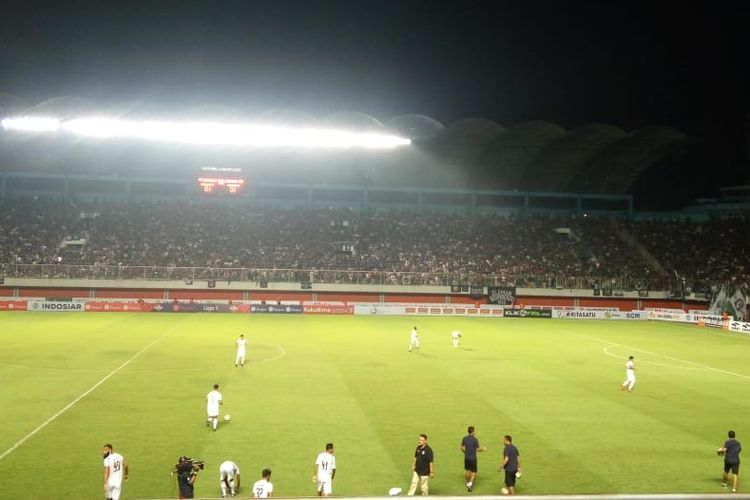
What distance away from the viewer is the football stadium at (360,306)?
15.9 meters

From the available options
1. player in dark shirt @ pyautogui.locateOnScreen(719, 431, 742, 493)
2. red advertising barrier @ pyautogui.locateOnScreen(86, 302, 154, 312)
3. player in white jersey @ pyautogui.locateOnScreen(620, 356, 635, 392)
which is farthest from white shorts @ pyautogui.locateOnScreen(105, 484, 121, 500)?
red advertising barrier @ pyautogui.locateOnScreen(86, 302, 154, 312)

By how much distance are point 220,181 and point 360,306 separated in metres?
19.4

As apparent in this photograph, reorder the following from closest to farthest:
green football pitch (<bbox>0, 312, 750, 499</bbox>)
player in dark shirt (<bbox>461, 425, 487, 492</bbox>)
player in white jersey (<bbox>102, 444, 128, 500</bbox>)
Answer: player in white jersey (<bbox>102, 444, 128, 500</bbox>) < player in dark shirt (<bbox>461, 425, 487, 492</bbox>) < green football pitch (<bbox>0, 312, 750, 499</bbox>)

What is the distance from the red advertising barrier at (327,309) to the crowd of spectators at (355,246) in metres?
2.71

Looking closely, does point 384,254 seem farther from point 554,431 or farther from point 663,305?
point 554,431

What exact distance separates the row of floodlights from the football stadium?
9.0 inches

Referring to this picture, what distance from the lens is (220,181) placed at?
65.5 metres

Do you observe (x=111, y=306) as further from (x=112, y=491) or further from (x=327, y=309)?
(x=112, y=491)

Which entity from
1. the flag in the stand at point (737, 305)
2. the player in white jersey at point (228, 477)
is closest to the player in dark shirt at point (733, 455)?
the player in white jersey at point (228, 477)

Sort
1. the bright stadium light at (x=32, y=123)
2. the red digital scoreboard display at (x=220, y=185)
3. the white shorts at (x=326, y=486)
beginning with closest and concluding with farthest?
the white shorts at (x=326, y=486)
the bright stadium light at (x=32, y=123)
the red digital scoreboard display at (x=220, y=185)

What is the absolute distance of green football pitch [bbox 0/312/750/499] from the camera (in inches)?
583

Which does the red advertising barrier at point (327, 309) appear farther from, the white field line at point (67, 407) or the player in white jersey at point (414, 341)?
the white field line at point (67, 407)

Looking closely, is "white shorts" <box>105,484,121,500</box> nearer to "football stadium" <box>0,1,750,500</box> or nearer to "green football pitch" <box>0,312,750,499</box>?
"football stadium" <box>0,1,750,500</box>

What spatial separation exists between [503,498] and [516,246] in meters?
66.2
